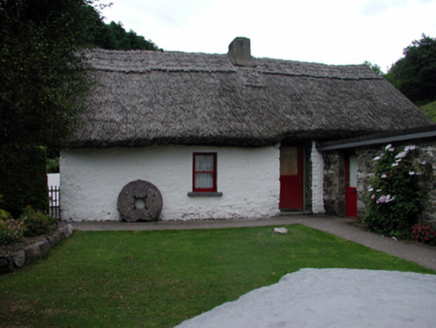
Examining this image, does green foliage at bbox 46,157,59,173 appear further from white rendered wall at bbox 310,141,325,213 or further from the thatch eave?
white rendered wall at bbox 310,141,325,213

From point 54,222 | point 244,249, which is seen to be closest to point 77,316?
point 244,249

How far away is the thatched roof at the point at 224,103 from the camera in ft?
30.7

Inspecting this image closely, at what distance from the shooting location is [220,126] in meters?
9.60

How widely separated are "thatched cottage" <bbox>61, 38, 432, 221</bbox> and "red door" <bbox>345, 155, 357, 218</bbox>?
0.23ft

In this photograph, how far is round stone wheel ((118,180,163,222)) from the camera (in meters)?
9.28

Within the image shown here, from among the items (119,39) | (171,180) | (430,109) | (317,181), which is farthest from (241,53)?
(430,109)

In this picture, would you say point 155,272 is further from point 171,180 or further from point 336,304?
point 171,180

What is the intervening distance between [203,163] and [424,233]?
19.5 ft

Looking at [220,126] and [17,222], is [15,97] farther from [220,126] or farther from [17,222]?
[220,126]

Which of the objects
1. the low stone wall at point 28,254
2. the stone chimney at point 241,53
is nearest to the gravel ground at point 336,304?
the low stone wall at point 28,254

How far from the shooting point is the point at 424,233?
687cm

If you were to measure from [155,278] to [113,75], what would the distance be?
788cm

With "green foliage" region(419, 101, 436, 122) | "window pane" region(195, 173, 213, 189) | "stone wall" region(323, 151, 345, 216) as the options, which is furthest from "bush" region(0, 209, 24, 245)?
"green foliage" region(419, 101, 436, 122)

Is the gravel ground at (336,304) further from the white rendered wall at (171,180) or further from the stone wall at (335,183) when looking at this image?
the stone wall at (335,183)
